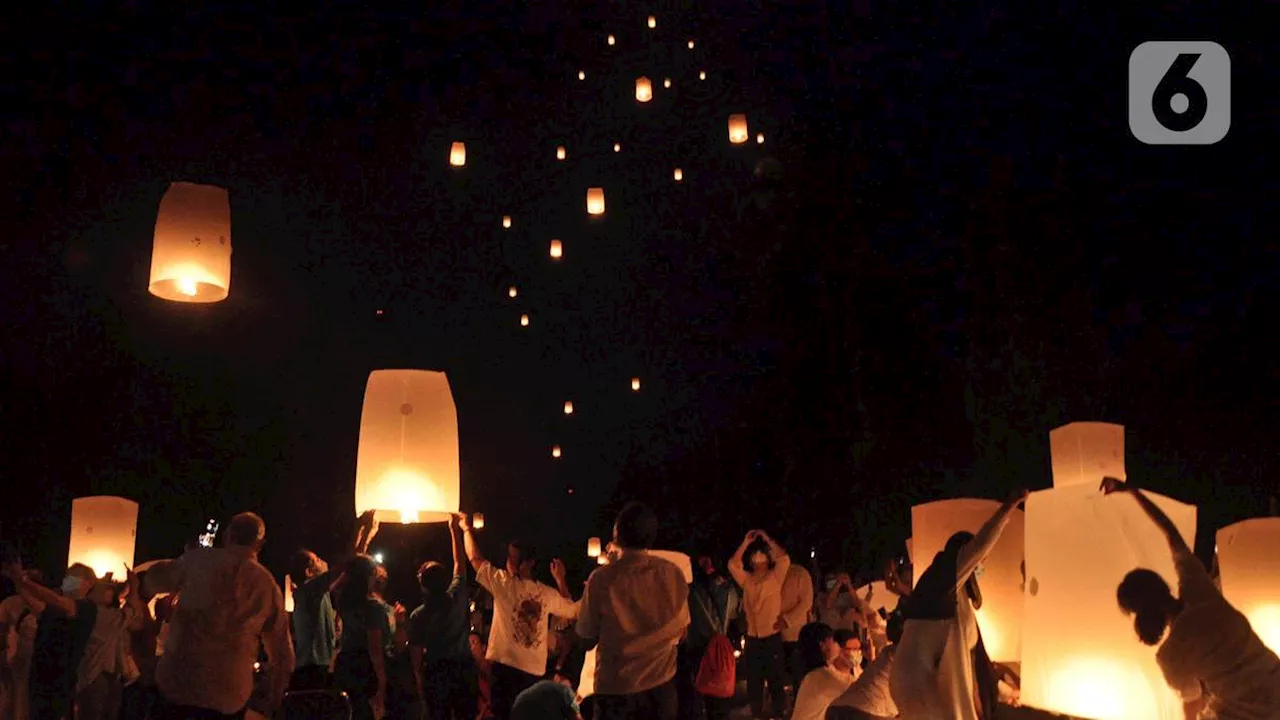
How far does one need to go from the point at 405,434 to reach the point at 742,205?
58.6 ft

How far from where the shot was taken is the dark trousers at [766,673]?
33.0ft

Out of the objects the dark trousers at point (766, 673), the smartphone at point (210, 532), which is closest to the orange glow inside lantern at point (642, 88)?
the dark trousers at point (766, 673)

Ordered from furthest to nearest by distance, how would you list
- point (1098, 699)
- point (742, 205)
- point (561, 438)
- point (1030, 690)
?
point (561, 438), point (742, 205), point (1030, 690), point (1098, 699)

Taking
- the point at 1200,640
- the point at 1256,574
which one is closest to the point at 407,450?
the point at 1200,640

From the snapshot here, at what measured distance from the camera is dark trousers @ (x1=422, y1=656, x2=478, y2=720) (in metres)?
8.09

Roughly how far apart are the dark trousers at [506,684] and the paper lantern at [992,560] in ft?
9.73

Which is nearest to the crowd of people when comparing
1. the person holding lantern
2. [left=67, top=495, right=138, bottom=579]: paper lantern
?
the person holding lantern

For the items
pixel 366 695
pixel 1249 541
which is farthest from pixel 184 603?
pixel 1249 541

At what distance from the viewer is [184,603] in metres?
5.12

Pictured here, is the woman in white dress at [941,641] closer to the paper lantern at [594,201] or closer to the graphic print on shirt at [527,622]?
the graphic print on shirt at [527,622]

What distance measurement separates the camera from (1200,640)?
4.45 m

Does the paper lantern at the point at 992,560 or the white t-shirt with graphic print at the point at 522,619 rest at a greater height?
the paper lantern at the point at 992,560

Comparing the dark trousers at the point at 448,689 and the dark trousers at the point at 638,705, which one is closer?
the dark trousers at the point at 638,705

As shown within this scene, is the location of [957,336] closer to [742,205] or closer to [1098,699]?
[742,205]
